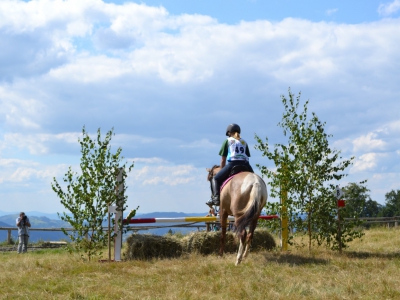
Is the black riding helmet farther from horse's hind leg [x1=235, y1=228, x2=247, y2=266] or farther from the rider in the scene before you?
horse's hind leg [x1=235, y1=228, x2=247, y2=266]

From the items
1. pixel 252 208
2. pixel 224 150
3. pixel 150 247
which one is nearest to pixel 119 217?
pixel 150 247

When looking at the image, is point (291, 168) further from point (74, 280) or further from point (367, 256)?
point (74, 280)

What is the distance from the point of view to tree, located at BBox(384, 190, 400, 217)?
54.5 metres

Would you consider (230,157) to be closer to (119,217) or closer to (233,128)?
(233,128)

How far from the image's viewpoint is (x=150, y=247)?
11.9 meters

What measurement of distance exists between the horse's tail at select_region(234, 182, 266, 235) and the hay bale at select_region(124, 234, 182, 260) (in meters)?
2.68

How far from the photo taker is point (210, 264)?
31.0ft

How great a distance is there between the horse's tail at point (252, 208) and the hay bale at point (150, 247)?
2682 mm

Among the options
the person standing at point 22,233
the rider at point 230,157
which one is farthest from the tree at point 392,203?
the rider at point 230,157

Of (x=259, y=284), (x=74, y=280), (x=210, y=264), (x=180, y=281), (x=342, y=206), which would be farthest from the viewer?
(x=342, y=206)

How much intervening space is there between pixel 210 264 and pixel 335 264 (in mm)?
2313

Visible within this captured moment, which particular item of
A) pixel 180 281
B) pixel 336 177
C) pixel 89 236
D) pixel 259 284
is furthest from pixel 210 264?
pixel 336 177

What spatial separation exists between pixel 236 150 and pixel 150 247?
3.04 m

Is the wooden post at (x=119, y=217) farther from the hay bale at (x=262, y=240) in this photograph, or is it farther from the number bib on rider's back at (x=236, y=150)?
the hay bale at (x=262, y=240)
